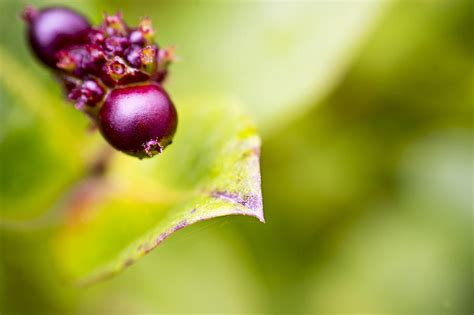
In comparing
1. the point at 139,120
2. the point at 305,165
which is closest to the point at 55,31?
the point at 139,120

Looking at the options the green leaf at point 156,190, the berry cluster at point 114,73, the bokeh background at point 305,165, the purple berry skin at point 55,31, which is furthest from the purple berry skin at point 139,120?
the bokeh background at point 305,165

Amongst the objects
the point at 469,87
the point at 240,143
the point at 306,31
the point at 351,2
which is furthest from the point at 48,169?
the point at 469,87

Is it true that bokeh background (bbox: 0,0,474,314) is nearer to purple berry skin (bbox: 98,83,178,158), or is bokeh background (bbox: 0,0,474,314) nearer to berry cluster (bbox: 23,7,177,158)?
berry cluster (bbox: 23,7,177,158)

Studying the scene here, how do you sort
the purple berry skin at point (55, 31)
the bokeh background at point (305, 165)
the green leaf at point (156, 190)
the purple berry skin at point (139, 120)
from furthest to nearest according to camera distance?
1. the bokeh background at point (305, 165)
2. the purple berry skin at point (55, 31)
3. the green leaf at point (156, 190)
4. the purple berry skin at point (139, 120)

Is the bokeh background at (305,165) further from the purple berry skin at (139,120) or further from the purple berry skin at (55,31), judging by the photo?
the purple berry skin at (139,120)

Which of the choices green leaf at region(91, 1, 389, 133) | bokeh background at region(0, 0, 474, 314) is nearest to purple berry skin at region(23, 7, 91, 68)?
bokeh background at region(0, 0, 474, 314)

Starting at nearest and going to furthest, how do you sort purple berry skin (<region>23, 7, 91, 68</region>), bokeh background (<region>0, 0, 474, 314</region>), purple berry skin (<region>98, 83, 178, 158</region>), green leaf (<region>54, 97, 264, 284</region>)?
purple berry skin (<region>98, 83, 178, 158</region>)
green leaf (<region>54, 97, 264, 284</region>)
purple berry skin (<region>23, 7, 91, 68</region>)
bokeh background (<region>0, 0, 474, 314</region>)

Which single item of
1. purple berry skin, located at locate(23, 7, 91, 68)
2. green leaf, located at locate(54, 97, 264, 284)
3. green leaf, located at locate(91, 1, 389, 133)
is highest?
green leaf, located at locate(91, 1, 389, 133)
